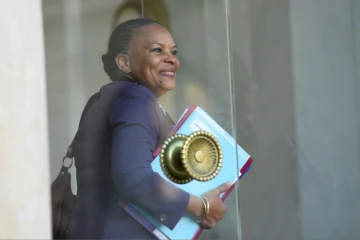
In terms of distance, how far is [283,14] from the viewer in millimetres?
3723

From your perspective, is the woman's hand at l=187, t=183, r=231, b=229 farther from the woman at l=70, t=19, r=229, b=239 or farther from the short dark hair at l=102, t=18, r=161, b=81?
the short dark hair at l=102, t=18, r=161, b=81

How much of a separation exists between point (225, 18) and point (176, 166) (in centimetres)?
78

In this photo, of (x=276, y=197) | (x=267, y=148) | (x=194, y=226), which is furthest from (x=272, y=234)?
(x=194, y=226)

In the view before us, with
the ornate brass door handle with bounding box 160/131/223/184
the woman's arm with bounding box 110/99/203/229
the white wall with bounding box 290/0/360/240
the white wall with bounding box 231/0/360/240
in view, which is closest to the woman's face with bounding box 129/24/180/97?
the woman's arm with bounding box 110/99/203/229

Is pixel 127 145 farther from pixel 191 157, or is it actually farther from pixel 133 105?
pixel 191 157

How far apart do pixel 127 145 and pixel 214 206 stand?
0.47 m

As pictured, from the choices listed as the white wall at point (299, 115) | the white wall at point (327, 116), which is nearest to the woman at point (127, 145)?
the white wall at point (299, 115)

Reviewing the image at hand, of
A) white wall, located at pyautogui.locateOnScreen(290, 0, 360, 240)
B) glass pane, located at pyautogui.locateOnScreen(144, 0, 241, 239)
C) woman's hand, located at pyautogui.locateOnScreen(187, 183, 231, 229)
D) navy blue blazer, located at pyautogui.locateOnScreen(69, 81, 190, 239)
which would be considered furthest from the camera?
white wall, located at pyautogui.locateOnScreen(290, 0, 360, 240)

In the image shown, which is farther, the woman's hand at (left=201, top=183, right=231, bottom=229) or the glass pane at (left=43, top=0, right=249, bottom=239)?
the woman's hand at (left=201, top=183, right=231, bottom=229)

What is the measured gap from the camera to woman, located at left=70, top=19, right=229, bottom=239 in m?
2.84

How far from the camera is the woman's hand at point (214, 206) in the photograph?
9.82 feet

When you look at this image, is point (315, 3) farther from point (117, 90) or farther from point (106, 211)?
point (106, 211)

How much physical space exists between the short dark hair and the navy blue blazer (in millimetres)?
50

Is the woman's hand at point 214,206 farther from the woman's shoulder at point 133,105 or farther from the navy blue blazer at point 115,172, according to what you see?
the woman's shoulder at point 133,105
